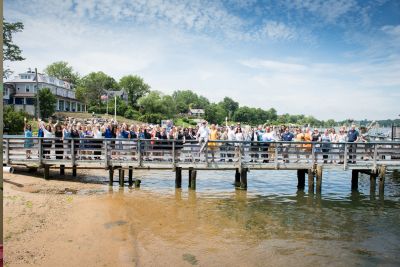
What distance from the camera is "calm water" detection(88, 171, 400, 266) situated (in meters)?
9.67

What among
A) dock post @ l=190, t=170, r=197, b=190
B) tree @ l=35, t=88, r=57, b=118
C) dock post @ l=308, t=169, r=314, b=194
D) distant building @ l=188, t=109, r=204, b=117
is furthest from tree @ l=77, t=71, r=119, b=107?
dock post @ l=308, t=169, r=314, b=194

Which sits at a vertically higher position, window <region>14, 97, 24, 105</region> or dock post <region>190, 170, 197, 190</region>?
window <region>14, 97, 24, 105</region>

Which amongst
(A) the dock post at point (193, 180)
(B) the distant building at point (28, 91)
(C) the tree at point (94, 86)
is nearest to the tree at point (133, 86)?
(C) the tree at point (94, 86)

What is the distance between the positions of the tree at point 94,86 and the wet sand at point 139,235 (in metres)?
77.5

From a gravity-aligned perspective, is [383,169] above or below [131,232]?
above

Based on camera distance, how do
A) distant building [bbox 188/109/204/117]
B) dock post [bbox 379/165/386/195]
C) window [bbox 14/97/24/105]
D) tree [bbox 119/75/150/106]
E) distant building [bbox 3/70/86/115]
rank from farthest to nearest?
distant building [bbox 188/109/204/117]
tree [bbox 119/75/150/106]
window [bbox 14/97/24/105]
distant building [bbox 3/70/86/115]
dock post [bbox 379/165/386/195]

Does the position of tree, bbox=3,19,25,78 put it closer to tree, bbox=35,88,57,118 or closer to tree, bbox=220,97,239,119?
tree, bbox=35,88,57,118

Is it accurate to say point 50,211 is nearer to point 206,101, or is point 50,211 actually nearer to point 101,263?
point 101,263

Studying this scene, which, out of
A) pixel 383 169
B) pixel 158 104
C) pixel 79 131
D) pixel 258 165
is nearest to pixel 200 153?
pixel 258 165

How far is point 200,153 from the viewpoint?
1639 cm

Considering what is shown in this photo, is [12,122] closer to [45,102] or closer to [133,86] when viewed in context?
[45,102]

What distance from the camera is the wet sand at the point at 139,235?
849 cm

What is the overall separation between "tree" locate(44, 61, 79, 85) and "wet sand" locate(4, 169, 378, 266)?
362ft

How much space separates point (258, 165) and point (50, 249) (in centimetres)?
1004
